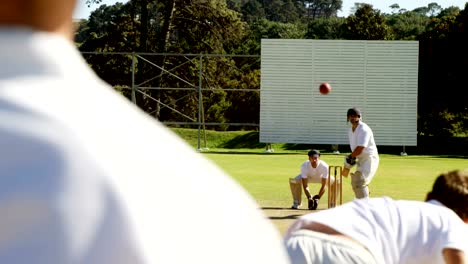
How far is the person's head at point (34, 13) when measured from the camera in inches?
34.9

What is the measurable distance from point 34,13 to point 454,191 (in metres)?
4.01

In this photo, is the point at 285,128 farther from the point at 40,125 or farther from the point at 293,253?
the point at 40,125

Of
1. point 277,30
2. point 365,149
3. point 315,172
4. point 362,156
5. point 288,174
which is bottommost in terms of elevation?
point 288,174

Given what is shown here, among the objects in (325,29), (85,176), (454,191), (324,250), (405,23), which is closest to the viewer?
(85,176)

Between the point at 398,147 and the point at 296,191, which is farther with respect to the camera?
the point at 398,147

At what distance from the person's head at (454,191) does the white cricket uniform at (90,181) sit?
3.86m

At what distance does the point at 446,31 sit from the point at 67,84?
54.7 meters

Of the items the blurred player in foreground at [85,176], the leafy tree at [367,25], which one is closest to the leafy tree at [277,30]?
the leafy tree at [367,25]

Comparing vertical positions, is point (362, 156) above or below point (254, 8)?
below

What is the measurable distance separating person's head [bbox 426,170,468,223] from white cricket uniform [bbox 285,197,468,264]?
7.7 inches

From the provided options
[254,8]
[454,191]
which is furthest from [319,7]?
[454,191]

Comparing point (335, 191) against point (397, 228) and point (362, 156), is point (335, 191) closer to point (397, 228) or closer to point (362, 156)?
point (362, 156)

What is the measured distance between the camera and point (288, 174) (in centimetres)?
2591

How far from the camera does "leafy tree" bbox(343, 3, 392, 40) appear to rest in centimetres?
6091
